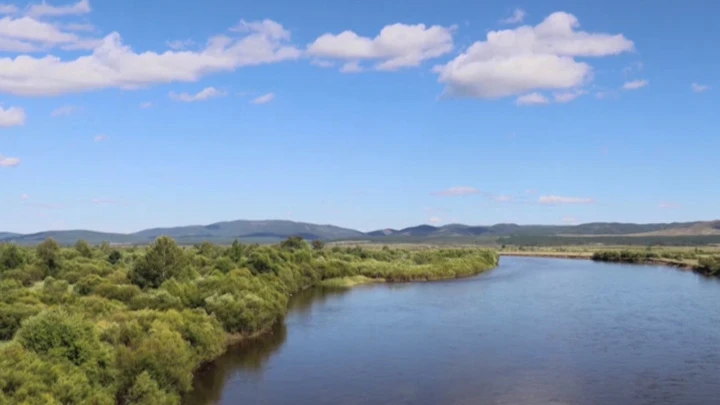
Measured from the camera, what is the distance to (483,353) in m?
47.2

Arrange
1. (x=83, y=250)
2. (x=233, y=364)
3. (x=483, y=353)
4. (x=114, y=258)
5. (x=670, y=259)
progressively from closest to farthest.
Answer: (x=233, y=364) → (x=483, y=353) → (x=83, y=250) → (x=114, y=258) → (x=670, y=259)

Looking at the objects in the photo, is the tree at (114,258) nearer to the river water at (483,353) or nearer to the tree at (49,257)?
the tree at (49,257)

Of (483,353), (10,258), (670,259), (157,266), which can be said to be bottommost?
(483,353)

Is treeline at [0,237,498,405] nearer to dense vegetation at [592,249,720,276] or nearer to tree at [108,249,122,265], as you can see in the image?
tree at [108,249,122,265]

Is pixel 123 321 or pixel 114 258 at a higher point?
pixel 114 258

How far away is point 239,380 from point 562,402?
19389 millimetres

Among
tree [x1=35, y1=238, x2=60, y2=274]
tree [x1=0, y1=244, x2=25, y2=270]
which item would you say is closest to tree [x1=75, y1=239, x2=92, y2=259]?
tree [x1=0, y1=244, x2=25, y2=270]

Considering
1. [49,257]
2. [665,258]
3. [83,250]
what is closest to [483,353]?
[49,257]

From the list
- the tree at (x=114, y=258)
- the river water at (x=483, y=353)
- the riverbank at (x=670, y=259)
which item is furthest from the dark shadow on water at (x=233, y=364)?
the riverbank at (x=670, y=259)

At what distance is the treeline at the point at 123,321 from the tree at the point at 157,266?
99 mm

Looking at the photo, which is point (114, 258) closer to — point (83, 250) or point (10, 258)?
point (83, 250)

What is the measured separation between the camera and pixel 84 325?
106ft

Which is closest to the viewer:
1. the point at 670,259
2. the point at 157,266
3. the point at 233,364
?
the point at 233,364

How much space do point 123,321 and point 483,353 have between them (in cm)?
2473
